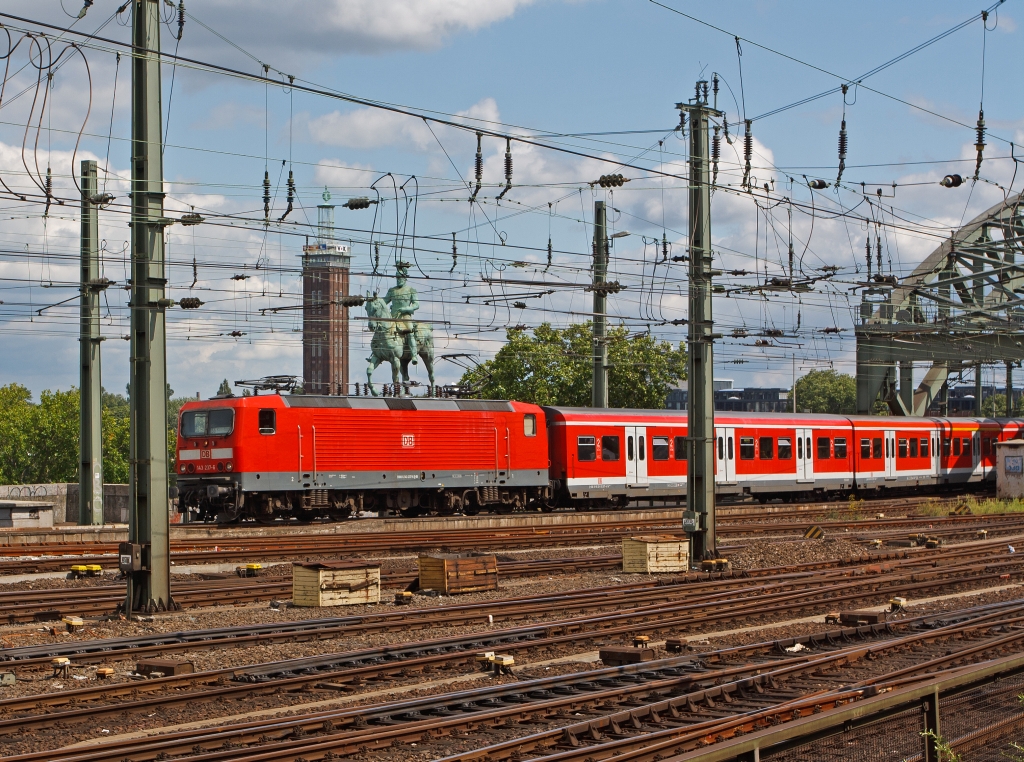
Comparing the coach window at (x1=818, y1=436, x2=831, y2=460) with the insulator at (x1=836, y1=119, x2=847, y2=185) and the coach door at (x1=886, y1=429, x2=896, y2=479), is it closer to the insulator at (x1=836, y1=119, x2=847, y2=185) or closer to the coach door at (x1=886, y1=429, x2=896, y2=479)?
the coach door at (x1=886, y1=429, x2=896, y2=479)

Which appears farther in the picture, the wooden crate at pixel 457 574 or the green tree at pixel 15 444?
the green tree at pixel 15 444

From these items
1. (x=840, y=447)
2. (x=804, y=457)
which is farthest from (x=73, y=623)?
(x=840, y=447)

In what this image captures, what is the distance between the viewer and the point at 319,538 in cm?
2842

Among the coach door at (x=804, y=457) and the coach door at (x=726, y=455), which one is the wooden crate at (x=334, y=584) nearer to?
the coach door at (x=726, y=455)

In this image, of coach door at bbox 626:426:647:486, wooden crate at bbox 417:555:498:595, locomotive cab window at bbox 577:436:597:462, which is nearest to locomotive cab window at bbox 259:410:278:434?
locomotive cab window at bbox 577:436:597:462

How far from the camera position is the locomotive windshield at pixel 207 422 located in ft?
102

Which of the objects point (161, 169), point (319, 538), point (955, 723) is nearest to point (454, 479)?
point (319, 538)

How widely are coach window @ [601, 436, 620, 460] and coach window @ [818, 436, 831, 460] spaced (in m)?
10.3

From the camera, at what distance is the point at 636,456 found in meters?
39.1

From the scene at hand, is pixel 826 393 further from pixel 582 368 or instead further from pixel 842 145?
pixel 842 145

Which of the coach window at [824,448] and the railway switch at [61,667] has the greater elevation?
the coach window at [824,448]

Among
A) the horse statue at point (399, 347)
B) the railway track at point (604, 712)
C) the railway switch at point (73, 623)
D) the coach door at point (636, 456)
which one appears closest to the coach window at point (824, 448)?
the coach door at point (636, 456)

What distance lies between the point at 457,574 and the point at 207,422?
535 inches

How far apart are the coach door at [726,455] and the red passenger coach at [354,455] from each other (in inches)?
269
